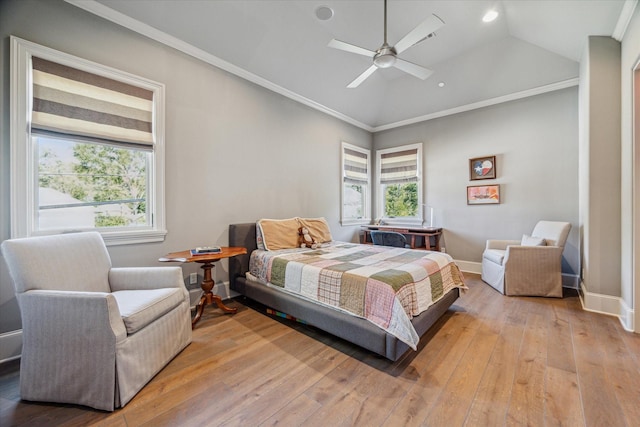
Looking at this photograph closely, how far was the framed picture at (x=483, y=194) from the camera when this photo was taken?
168 inches

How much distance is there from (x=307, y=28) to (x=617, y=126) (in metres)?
3.61

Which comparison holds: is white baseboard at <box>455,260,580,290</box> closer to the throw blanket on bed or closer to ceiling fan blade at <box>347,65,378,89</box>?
the throw blanket on bed

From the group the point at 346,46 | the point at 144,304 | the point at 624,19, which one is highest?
the point at 624,19

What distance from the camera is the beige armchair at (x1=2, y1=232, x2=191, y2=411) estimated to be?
4.81 ft

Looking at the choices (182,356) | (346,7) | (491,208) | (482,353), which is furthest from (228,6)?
(491,208)

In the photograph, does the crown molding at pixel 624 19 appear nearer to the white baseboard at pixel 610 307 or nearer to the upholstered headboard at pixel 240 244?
the white baseboard at pixel 610 307

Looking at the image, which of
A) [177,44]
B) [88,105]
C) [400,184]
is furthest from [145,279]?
[400,184]

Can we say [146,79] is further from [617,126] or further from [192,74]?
[617,126]

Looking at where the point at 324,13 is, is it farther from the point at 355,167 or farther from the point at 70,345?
the point at 70,345

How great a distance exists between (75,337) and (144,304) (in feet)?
1.16

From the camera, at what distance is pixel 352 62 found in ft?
13.0

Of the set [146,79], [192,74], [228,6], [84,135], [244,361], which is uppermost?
[228,6]

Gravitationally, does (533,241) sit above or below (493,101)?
below

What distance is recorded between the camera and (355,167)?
17.9 feet
